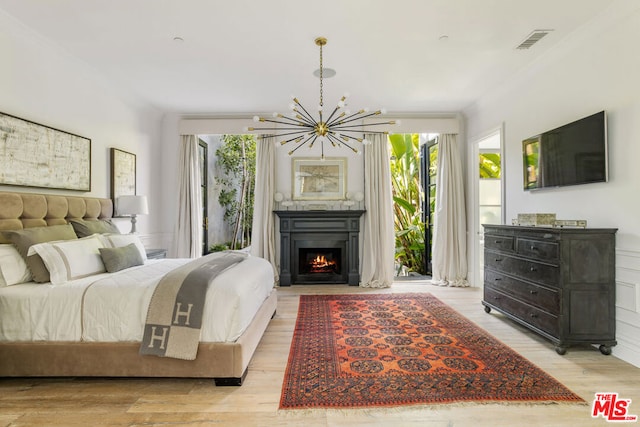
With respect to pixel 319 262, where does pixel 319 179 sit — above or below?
above

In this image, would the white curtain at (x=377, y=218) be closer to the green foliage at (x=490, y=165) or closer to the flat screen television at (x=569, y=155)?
the green foliage at (x=490, y=165)

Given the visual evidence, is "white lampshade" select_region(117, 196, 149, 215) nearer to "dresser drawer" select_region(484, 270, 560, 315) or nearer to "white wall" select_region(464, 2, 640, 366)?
"dresser drawer" select_region(484, 270, 560, 315)

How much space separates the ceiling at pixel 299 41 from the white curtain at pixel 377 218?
1.06m

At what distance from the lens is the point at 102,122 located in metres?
4.00

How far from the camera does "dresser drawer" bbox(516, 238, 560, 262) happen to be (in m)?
2.75

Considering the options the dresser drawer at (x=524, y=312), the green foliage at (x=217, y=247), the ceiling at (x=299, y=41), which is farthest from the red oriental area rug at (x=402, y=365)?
the green foliage at (x=217, y=247)

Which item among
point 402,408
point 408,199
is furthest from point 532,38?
point 408,199

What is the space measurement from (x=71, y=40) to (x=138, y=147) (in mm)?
1758

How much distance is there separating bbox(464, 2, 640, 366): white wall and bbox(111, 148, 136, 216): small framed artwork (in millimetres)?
4983

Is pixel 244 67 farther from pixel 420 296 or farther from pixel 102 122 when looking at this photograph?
pixel 420 296

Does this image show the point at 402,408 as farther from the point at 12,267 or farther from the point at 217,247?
the point at 217,247

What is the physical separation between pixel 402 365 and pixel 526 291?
5.01 feet

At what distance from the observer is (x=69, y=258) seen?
2.46 meters

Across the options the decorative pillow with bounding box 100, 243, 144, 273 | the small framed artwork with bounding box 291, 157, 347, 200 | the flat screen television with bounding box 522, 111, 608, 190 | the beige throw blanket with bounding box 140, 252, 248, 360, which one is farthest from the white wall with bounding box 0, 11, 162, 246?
the flat screen television with bounding box 522, 111, 608, 190
